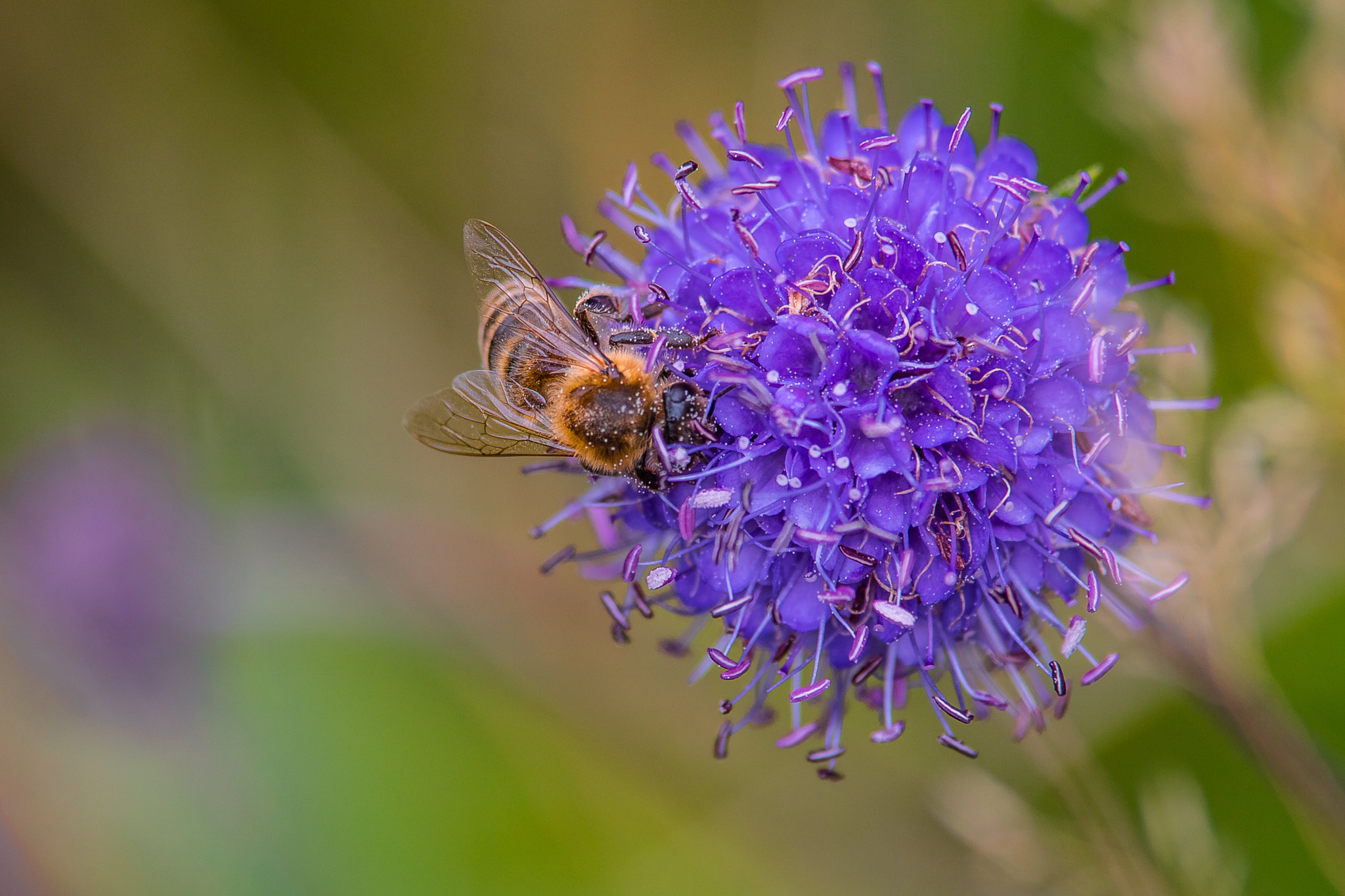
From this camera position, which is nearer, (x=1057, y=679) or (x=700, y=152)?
(x=1057, y=679)

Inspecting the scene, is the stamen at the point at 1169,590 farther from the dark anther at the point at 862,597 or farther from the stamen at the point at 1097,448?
the dark anther at the point at 862,597

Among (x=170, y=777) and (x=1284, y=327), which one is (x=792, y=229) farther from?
(x=170, y=777)

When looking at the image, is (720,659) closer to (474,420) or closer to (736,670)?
(736,670)

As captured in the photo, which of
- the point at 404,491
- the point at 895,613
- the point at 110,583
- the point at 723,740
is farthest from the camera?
the point at 404,491

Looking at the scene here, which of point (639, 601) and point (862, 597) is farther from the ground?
point (639, 601)

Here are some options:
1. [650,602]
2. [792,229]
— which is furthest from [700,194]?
[650,602]

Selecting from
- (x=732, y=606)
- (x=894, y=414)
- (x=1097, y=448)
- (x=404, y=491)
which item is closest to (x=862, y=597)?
(x=732, y=606)

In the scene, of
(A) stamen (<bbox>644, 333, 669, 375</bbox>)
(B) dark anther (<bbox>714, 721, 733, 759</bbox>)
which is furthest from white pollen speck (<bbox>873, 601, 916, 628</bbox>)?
(A) stamen (<bbox>644, 333, 669, 375</bbox>)

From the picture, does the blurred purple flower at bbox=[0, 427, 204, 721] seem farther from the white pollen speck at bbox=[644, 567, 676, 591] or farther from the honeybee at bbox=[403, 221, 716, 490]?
the white pollen speck at bbox=[644, 567, 676, 591]
